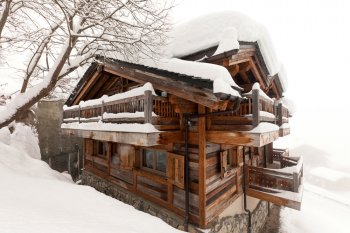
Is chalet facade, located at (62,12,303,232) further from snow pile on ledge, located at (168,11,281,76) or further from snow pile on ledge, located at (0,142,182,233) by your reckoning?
snow pile on ledge, located at (0,142,182,233)

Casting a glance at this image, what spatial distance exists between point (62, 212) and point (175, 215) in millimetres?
3880

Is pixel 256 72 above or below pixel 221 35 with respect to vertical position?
below

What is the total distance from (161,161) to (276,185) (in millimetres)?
4631

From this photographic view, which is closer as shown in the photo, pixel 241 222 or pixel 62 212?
pixel 62 212

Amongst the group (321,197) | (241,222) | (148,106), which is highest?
(148,106)

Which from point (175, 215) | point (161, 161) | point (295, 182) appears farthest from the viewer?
point (161, 161)

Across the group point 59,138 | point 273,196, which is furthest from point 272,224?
point 59,138

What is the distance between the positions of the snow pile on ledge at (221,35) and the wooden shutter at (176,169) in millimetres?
3598

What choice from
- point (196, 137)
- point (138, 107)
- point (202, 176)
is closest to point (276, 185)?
point (202, 176)

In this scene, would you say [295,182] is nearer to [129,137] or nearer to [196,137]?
[196,137]

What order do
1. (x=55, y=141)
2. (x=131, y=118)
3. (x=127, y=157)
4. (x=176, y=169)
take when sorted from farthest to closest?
(x=55, y=141) → (x=127, y=157) → (x=176, y=169) → (x=131, y=118)

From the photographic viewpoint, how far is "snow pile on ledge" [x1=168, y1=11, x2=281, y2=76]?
652 centimetres

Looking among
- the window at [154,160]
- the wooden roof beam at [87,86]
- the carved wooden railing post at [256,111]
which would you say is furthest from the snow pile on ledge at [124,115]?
the wooden roof beam at [87,86]

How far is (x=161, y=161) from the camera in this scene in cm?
857
